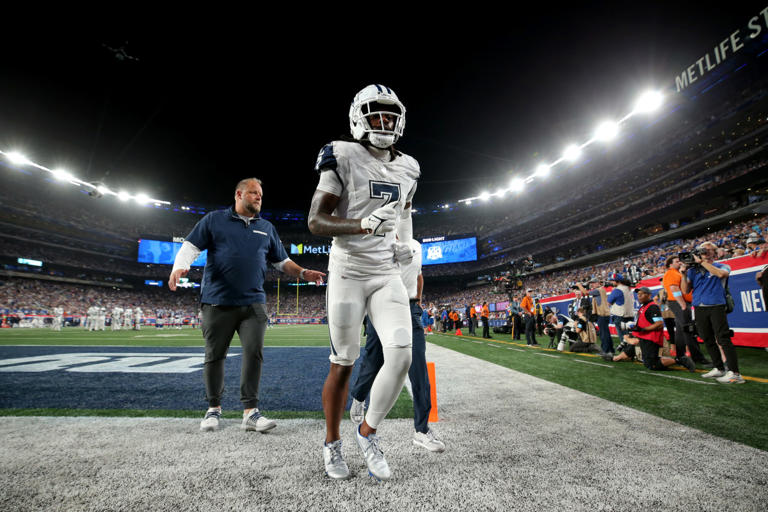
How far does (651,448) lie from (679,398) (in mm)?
2210

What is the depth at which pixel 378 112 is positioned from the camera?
221 cm

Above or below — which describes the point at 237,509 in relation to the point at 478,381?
above

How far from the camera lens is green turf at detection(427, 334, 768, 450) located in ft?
9.11

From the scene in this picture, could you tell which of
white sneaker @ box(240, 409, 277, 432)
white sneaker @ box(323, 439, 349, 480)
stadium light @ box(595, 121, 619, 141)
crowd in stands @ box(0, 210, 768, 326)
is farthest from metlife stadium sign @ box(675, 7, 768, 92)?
white sneaker @ box(240, 409, 277, 432)

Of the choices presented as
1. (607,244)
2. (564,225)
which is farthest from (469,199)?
(607,244)

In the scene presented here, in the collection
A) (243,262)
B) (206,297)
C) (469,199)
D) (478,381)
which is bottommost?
(478,381)

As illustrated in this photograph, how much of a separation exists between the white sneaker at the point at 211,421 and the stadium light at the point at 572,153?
43838 millimetres

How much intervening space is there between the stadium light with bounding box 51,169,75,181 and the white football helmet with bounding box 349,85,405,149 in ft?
181

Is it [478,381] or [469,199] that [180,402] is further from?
[469,199]

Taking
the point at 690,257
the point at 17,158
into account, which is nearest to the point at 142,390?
the point at 690,257

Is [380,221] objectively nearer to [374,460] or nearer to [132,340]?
[374,460]

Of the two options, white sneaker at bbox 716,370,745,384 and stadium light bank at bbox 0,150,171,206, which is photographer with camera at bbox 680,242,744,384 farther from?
stadium light bank at bbox 0,150,171,206

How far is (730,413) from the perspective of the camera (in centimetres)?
312

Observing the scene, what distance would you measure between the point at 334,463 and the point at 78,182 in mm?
58584
